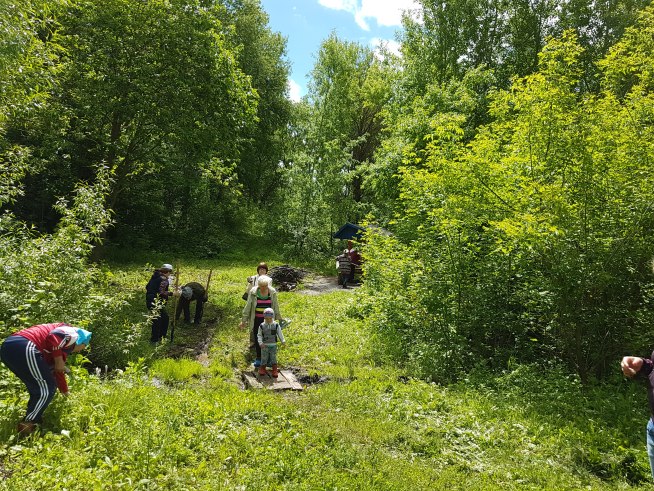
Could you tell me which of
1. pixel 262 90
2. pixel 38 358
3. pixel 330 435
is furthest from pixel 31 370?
pixel 262 90

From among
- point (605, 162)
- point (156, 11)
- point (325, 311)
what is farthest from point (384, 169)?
point (605, 162)

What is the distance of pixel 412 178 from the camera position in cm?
1142

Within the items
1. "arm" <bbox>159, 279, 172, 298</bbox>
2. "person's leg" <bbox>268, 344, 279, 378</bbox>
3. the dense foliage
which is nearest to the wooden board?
"person's leg" <bbox>268, 344, 279, 378</bbox>

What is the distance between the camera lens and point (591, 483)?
500 centimetres

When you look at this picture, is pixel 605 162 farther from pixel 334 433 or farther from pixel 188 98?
pixel 188 98

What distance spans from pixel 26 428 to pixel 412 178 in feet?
32.1

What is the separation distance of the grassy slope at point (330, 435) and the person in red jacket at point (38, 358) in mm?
264

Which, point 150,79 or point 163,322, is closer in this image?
point 163,322

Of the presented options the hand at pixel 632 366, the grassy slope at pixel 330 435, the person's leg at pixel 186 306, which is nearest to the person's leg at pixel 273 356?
the grassy slope at pixel 330 435

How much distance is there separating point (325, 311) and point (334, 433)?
26.8ft

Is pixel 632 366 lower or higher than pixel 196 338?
higher

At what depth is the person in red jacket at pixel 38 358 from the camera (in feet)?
14.8

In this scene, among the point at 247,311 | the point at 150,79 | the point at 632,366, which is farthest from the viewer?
the point at 150,79

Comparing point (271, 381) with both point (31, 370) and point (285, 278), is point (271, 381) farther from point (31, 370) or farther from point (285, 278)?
point (285, 278)
